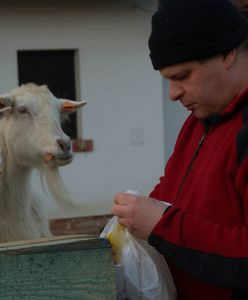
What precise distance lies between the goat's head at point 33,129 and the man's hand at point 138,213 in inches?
95.9

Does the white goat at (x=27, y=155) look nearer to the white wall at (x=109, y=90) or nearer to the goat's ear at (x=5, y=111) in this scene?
the goat's ear at (x=5, y=111)

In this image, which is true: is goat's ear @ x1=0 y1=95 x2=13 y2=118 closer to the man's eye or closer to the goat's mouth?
the goat's mouth

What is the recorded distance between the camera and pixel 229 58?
1.62m

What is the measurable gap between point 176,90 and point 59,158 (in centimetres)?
244

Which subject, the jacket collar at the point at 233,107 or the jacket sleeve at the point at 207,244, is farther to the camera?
the jacket collar at the point at 233,107

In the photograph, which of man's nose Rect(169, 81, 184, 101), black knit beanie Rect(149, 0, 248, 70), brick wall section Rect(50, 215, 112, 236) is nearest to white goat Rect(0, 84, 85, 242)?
man's nose Rect(169, 81, 184, 101)

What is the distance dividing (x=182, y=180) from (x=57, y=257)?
50 cm

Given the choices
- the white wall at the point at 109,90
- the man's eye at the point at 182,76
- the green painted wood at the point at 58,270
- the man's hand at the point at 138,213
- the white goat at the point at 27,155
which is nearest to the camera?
the green painted wood at the point at 58,270

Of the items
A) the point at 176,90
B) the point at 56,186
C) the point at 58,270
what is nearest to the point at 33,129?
the point at 56,186

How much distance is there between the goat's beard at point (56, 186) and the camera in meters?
4.18

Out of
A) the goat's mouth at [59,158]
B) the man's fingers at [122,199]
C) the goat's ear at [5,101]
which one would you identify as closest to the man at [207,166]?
the man's fingers at [122,199]

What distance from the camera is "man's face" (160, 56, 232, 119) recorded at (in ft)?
5.31

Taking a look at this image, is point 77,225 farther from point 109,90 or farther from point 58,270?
point 58,270

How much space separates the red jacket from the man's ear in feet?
0.28
